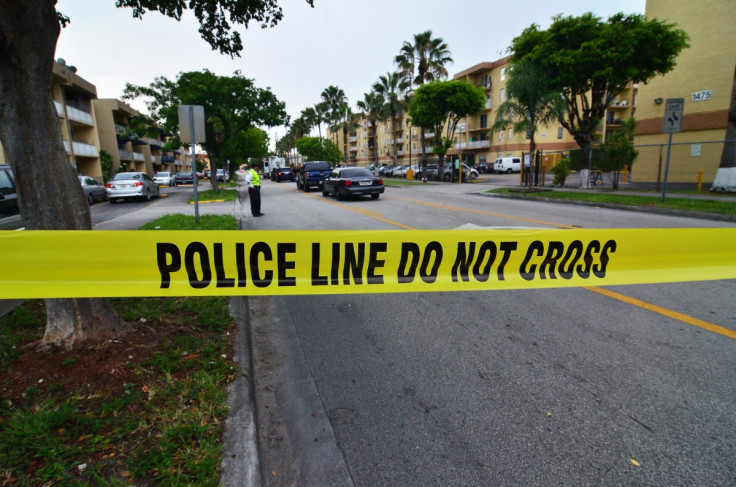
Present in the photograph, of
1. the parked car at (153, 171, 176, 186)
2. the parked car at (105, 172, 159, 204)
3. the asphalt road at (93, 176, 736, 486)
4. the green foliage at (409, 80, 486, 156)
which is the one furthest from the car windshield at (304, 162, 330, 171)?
the asphalt road at (93, 176, 736, 486)

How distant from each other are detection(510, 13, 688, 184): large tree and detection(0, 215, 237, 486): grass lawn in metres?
20.9

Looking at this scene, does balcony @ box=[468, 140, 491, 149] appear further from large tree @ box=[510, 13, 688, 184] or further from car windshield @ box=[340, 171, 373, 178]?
car windshield @ box=[340, 171, 373, 178]

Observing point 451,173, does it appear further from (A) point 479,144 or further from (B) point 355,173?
(A) point 479,144

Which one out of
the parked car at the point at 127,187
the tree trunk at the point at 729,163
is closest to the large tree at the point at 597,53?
the tree trunk at the point at 729,163

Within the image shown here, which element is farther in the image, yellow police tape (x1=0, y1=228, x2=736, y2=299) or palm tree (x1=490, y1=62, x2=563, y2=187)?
palm tree (x1=490, y1=62, x2=563, y2=187)

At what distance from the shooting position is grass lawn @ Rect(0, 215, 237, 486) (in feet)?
6.81

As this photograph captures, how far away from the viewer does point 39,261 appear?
105 inches

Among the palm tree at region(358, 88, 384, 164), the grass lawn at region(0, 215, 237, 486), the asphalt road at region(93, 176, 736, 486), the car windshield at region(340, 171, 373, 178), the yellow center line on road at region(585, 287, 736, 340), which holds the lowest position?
the asphalt road at region(93, 176, 736, 486)

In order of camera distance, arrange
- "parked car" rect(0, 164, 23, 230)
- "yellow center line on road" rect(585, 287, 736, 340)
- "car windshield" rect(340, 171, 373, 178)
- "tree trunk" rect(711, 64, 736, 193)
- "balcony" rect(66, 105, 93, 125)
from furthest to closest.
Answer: "balcony" rect(66, 105, 93, 125), "car windshield" rect(340, 171, 373, 178), "tree trunk" rect(711, 64, 736, 193), "parked car" rect(0, 164, 23, 230), "yellow center line on road" rect(585, 287, 736, 340)

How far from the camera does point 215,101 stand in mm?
22266

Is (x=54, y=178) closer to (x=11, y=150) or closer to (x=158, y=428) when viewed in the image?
(x=11, y=150)

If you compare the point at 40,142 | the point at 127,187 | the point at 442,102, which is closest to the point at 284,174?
the point at 442,102

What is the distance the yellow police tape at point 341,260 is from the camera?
2.68m

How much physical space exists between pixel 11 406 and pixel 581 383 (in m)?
3.83
